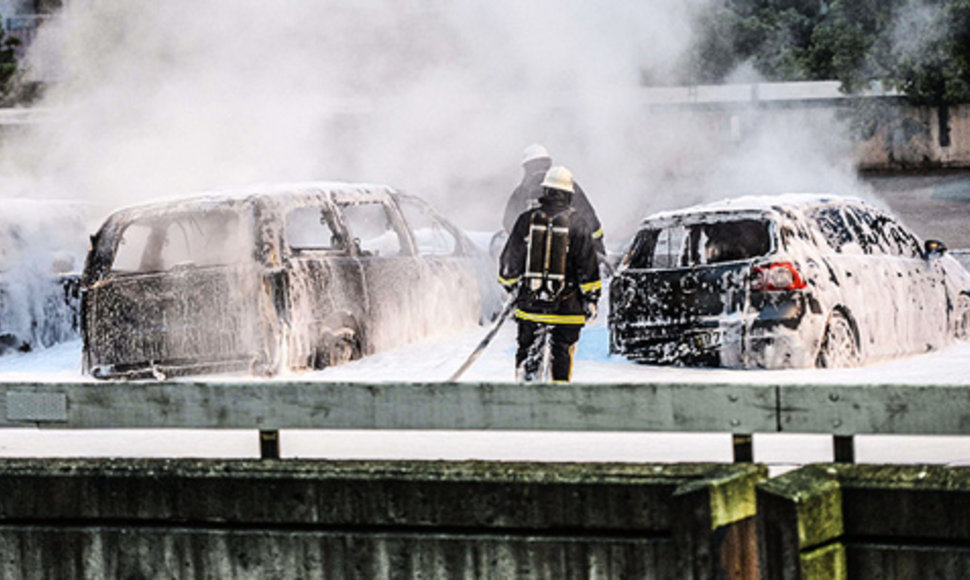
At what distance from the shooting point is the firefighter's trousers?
1067 cm

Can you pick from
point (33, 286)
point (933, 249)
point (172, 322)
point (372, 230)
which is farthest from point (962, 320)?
point (33, 286)

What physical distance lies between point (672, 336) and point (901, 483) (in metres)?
7.45

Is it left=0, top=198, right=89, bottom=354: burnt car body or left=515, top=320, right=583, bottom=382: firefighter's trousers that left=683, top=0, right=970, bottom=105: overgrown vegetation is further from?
left=515, top=320, right=583, bottom=382: firefighter's trousers

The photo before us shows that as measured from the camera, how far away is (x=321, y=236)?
69.1ft

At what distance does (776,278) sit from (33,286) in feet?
25.4

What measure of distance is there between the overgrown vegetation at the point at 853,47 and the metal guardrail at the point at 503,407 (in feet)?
100

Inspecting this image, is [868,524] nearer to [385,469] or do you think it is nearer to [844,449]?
[844,449]

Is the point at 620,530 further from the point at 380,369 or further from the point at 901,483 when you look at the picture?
the point at 380,369

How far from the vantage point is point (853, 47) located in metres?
37.8

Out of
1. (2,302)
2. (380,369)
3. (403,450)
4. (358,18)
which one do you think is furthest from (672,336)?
(358,18)

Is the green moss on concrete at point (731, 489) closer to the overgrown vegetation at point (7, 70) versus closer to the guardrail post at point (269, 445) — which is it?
the guardrail post at point (269, 445)

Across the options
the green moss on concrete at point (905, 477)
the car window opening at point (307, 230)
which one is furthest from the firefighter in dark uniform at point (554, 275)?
the car window opening at point (307, 230)

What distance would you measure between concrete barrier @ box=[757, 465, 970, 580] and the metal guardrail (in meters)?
0.22

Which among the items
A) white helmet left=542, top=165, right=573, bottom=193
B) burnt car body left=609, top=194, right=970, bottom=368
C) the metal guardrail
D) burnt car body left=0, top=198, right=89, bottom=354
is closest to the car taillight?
burnt car body left=609, top=194, right=970, bottom=368
